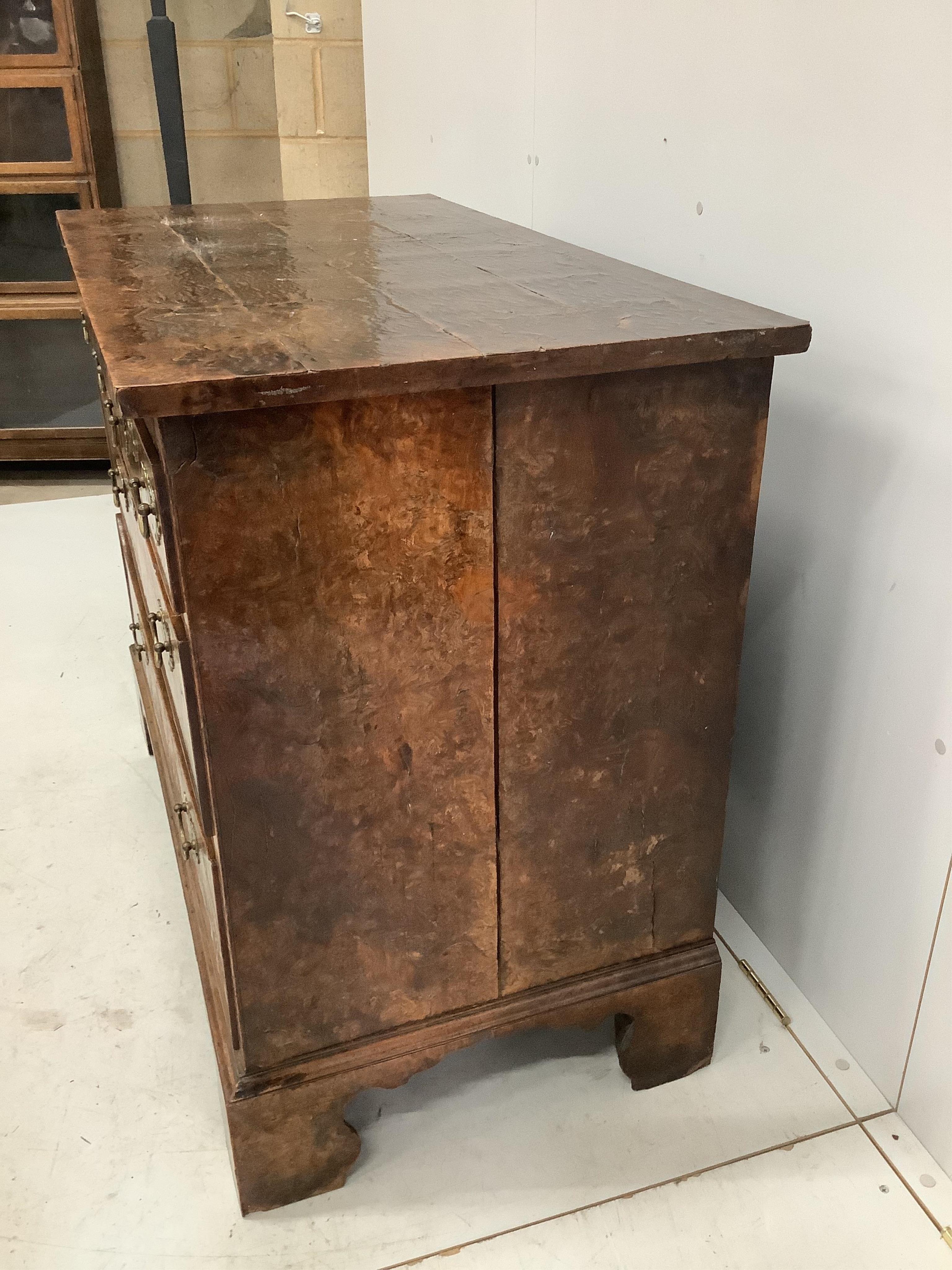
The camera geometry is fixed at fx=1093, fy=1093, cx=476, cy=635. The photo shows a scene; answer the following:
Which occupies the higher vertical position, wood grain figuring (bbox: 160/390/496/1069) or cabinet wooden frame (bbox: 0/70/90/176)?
cabinet wooden frame (bbox: 0/70/90/176)

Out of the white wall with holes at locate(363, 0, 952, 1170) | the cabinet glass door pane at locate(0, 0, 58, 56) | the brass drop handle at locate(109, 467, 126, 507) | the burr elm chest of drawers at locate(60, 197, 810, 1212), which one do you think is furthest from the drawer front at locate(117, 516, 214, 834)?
the cabinet glass door pane at locate(0, 0, 58, 56)

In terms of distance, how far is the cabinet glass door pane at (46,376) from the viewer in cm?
358

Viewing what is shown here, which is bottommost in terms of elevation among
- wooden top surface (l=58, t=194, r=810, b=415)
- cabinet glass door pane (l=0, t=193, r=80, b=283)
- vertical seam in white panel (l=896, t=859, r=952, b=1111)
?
vertical seam in white panel (l=896, t=859, r=952, b=1111)

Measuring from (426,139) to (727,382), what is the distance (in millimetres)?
1882

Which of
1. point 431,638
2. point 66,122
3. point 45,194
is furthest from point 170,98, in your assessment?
point 431,638

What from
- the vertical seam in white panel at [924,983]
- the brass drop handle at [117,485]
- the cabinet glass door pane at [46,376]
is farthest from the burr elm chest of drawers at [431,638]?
the cabinet glass door pane at [46,376]

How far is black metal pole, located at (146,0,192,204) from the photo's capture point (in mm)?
3029

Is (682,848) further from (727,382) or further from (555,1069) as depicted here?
(727,382)

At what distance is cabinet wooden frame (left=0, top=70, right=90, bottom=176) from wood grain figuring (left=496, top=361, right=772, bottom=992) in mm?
2861

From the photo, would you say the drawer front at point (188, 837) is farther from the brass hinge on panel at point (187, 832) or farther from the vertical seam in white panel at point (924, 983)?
the vertical seam in white panel at point (924, 983)

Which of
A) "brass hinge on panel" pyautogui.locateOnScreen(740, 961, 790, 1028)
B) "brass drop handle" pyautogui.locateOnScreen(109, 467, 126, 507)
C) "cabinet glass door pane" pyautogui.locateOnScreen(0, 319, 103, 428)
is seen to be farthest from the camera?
"cabinet glass door pane" pyautogui.locateOnScreen(0, 319, 103, 428)

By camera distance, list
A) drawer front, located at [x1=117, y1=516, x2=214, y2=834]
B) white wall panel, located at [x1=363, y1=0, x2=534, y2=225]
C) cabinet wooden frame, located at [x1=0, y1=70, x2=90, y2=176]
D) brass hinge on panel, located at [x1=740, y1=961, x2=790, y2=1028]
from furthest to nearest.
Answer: cabinet wooden frame, located at [x1=0, y1=70, x2=90, y2=176], white wall panel, located at [x1=363, y1=0, x2=534, y2=225], brass hinge on panel, located at [x1=740, y1=961, x2=790, y2=1028], drawer front, located at [x1=117, y1=516, x2=214, y2=834]

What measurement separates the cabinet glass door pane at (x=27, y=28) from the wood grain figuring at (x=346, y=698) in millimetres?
2872

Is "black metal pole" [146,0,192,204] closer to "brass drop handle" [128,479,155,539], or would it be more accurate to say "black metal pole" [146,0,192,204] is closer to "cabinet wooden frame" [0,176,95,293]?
"cabinet wooden frame" [0,176,95,293]
